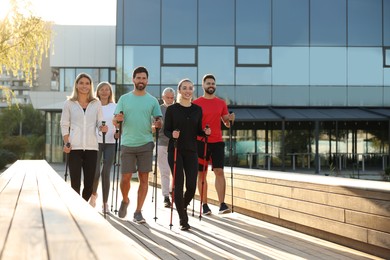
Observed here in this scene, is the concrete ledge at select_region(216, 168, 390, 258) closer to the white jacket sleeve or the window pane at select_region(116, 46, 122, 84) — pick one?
the white jacket sleeve

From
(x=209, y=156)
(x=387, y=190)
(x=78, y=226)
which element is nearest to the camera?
(x=78, y=226)

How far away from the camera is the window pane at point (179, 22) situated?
78.2 feet

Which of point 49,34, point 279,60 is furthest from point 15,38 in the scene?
point 279,60

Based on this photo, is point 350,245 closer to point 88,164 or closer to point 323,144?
point 88,164

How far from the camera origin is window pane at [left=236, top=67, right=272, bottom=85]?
78.0 feet

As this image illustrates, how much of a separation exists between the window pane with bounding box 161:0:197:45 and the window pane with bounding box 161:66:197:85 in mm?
1063

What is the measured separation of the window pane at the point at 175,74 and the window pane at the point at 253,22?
83.6 inches

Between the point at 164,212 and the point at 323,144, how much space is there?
17.4 metres

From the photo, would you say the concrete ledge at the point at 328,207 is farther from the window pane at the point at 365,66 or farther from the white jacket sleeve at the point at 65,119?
the window pane at the point at 365,66

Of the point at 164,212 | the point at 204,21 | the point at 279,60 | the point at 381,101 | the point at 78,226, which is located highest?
the point at 204,21

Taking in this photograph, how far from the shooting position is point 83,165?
25.1 feet

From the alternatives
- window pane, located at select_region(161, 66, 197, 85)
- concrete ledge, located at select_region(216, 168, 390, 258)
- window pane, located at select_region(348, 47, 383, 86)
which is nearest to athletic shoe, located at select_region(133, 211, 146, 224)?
concrete ledge, located at select_region(216, 168, 390, 258)

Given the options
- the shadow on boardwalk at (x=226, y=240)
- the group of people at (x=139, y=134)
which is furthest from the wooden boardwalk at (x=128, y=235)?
the group of people at (x=139, y=134)

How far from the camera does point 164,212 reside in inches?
353
